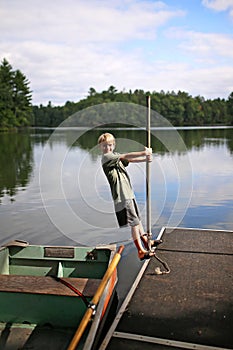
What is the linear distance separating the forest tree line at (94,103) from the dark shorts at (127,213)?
3855cm

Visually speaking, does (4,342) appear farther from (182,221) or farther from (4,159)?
(4,159)

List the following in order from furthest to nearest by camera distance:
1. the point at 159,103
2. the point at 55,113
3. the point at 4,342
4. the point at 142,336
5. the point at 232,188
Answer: the point at 55,113 → the point at 159,103 → the point at 232,188 → the point at 4,342 → the point at 142,336

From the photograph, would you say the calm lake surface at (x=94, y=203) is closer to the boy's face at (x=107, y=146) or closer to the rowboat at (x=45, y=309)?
the boy's face at (x=107, y=146)

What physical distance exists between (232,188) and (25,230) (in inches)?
303

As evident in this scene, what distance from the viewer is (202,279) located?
5.18m

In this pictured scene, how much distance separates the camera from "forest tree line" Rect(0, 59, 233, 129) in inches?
2480

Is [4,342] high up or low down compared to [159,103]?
down

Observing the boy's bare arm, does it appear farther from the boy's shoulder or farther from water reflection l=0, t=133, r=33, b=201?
water reflection l=0, t=133, r=33, b=201

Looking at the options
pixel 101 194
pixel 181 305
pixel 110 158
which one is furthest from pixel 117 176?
pixel 101 194

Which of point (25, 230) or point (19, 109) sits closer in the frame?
point (25, 230)

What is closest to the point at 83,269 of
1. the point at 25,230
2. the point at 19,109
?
the point at 25,230

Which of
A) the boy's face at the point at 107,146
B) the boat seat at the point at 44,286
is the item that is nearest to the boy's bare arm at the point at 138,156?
the boy's face at the point at 107,146

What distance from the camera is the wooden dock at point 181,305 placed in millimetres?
3723

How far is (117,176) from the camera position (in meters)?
4.93
